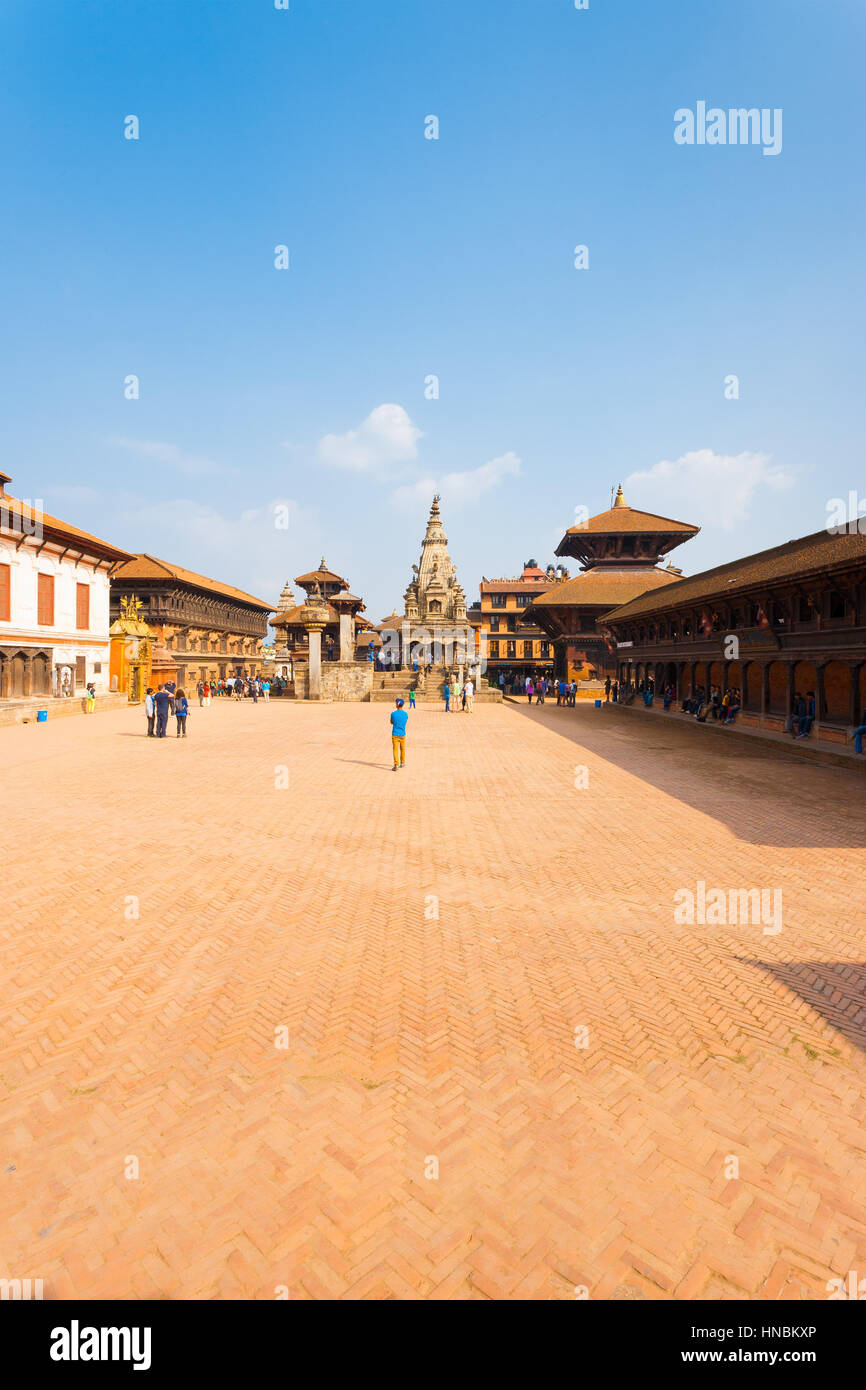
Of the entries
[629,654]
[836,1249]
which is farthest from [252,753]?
[629,654]

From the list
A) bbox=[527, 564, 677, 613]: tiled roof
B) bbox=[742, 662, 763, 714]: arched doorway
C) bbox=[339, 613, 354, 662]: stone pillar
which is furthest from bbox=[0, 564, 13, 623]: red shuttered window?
bbox=[742, 662, 763, 714]: arched doorway

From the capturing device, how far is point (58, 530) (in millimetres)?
30484

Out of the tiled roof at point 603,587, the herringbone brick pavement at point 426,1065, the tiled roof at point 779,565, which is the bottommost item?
the herringbone brick pavement at point 426,1065

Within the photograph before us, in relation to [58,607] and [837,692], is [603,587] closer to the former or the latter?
[837,692]

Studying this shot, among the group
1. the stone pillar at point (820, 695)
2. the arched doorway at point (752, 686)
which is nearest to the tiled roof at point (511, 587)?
the arched doorway at point (752, 686)

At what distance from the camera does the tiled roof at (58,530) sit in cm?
2859

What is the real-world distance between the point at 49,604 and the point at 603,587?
33489 mm

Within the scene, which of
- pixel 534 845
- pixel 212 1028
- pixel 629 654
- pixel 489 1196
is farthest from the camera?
pixel 629 654

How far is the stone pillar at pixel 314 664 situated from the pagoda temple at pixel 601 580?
50.3 ft

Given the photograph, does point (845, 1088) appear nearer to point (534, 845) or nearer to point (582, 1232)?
point (582, 1232)

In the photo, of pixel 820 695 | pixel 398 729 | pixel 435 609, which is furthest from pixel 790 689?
pixel 435 609

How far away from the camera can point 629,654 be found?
1364 inches

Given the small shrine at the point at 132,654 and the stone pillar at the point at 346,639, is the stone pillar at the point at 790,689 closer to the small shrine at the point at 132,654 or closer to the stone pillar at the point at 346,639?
the small shrine at the point at 132,654
